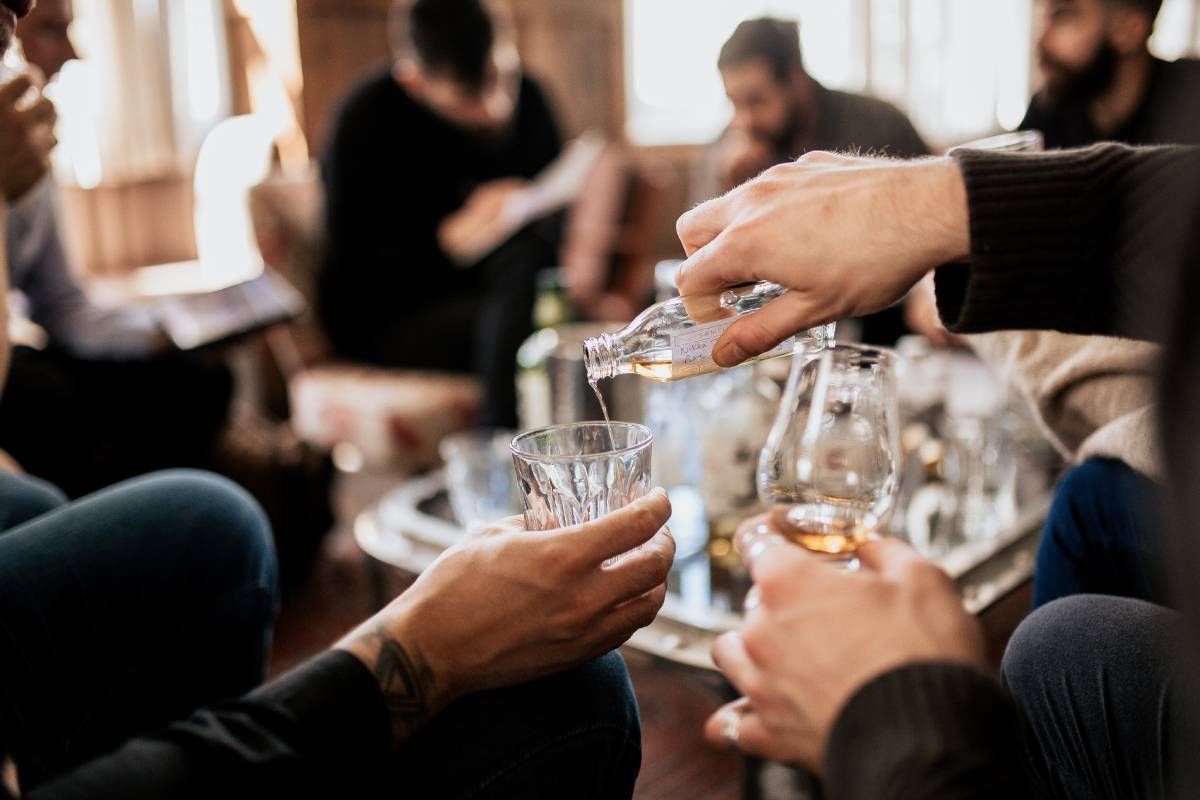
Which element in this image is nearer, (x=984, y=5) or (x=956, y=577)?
(x=956, y=577)

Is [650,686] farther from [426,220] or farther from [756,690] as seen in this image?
[426,220]

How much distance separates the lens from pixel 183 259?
5.29m

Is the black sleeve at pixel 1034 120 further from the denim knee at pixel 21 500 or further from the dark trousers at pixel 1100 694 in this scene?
the denim knee at pixel 21 500

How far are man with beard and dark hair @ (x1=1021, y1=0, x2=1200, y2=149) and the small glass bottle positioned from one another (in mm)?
1764

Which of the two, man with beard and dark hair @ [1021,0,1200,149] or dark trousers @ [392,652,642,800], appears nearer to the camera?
dark trousers @ [392,652,642,800]

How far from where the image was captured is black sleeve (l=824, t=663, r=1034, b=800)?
0.51m

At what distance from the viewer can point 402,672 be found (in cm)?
71

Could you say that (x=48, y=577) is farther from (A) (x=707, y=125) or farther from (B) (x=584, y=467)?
(A) (x=707, y=125)

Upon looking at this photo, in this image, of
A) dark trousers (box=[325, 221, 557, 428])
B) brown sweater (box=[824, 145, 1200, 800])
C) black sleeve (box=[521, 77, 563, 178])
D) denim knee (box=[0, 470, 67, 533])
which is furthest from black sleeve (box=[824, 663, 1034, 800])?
black sleeve (box=[521, 77, 563, 178])

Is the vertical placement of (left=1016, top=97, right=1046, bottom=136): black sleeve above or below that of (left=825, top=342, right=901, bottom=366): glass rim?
above

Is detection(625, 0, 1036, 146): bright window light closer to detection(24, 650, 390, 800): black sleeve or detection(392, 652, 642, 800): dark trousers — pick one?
detection(392, 652, 642, 800): dark trousers

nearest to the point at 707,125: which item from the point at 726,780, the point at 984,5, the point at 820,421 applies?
the point at 984,5

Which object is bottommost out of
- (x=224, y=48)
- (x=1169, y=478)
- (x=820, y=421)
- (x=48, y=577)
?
(x=48, y=577)

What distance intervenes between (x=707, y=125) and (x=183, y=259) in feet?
10.7
